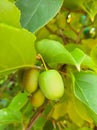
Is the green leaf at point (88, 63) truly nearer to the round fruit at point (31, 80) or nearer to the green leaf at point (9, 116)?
the round fruit at point (31, 80)

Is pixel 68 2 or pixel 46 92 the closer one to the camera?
pixel 46 92

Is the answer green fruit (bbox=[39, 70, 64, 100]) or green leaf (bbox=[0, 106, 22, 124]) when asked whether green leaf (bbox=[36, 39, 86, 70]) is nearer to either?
green fruit (bbox=[39, 70, 64, 100])

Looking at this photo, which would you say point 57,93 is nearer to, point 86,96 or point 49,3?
point 86,96

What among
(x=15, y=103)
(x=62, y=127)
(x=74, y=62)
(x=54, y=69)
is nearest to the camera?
(x=74, y=62)

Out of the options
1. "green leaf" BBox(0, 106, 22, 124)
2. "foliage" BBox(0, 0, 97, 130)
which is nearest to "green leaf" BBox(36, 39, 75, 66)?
"foliage" BBox(0, 0, 97, 130)

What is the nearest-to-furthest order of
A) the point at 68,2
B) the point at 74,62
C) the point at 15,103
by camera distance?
the point at 74,62 → the point at 68,2 → the point at 15,103

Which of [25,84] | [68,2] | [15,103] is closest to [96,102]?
[25,84]

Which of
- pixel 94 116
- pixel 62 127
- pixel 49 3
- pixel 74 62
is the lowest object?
pixel 62 127

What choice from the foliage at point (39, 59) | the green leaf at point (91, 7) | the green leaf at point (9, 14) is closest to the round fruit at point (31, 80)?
the foliage at point (39, 59)

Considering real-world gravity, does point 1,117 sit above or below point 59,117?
above
